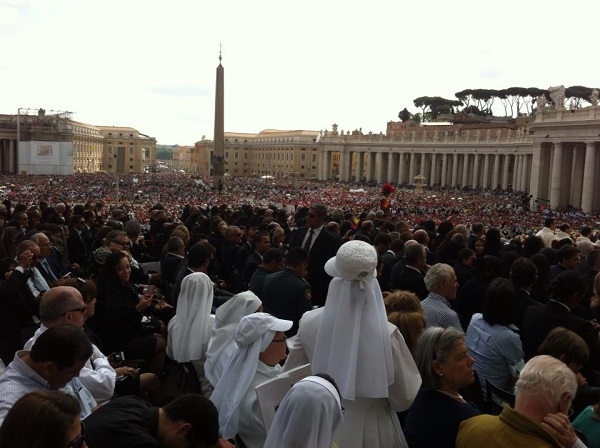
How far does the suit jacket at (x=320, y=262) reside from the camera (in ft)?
28.2

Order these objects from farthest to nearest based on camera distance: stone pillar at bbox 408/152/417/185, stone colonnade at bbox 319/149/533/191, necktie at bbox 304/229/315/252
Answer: stone pillar at bbox 408/152/417/185, stone colonnade at bbox 319/149/533/191, necktie at bbox 304/229/315/252

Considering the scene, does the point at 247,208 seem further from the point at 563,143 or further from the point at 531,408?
the point at 563,143

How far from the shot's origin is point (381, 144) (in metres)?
89.1

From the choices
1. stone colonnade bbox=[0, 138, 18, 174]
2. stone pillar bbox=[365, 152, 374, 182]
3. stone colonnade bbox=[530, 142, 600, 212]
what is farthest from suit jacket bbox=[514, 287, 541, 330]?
stone colonnade bbox=[0, 138, 18, 174]

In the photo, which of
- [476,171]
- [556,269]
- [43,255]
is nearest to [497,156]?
[476,171]

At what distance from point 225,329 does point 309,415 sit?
7.64 ft

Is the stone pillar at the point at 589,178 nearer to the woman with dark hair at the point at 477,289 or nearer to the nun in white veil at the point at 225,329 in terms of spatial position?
Result: the woman with dark hair at the point at 477,289

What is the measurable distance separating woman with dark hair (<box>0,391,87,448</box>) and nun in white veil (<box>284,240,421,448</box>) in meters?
1.64

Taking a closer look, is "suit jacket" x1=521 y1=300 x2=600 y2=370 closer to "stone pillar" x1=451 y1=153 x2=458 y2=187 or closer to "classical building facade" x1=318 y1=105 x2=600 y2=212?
"classical building facade" x1=318 y1=105 x2=600 y2=212

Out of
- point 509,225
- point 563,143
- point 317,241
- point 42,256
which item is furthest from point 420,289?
point 563,143

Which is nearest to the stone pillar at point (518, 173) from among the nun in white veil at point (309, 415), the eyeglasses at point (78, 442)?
the nun in white veil at point (309, 415)

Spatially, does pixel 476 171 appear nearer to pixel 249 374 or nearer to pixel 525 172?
pixel 525 172

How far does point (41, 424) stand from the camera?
2.54m

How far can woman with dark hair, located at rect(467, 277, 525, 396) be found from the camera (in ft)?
15.9
